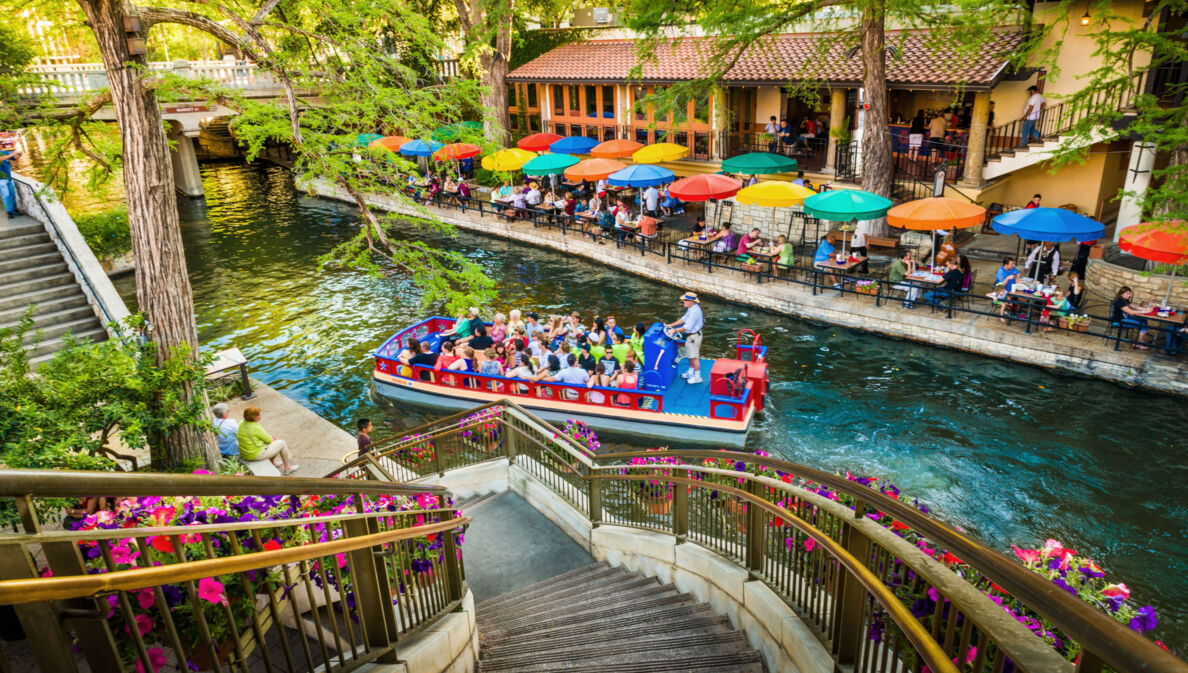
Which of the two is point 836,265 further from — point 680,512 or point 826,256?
point 680,512

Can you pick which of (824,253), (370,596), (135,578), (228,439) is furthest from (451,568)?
(824,253)

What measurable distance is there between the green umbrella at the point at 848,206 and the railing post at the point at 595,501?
1082cm

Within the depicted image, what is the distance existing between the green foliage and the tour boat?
14758 mm

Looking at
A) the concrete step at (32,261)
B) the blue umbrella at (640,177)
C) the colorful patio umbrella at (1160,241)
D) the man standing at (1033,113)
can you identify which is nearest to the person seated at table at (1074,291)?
the colorful patio umbrella at (1160,241)

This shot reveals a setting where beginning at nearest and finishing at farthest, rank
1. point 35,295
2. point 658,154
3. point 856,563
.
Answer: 1. point 856,563
2. point 35,295
3. point 658,154

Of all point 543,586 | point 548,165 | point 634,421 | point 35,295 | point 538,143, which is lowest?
point 634,421

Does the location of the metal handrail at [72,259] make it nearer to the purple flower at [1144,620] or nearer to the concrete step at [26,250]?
the concrete step at [26,250]

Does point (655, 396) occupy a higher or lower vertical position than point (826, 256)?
lower

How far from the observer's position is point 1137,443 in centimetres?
1242

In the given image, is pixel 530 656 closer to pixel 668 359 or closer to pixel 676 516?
pixel 676 516

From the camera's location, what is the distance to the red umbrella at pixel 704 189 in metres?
19.3

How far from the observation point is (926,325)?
16.4 meters

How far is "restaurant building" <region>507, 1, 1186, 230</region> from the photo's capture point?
20344mm

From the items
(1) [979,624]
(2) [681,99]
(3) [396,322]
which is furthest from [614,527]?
(2) [681,99]
